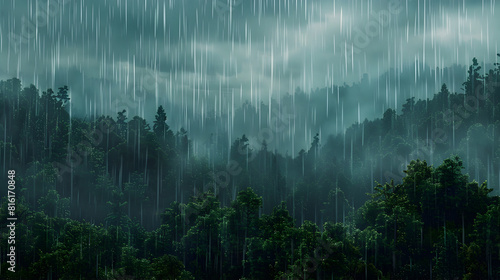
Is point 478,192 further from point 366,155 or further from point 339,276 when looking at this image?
point 366,155

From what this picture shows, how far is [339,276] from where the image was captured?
30.8 m

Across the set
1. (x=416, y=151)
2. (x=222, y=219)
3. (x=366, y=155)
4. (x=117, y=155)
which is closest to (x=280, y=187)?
(x=366, y=155)

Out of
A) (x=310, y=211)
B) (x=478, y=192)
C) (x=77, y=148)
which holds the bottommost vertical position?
(x=310, y=211)

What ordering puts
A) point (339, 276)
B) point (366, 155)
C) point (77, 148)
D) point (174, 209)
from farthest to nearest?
point (366, 155), point (77, 148), point (174, 209), point (339, 276)

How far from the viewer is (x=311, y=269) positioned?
1221 inches

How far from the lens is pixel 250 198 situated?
4312cm

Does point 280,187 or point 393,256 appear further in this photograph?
point 280,187

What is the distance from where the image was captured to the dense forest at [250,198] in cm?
3569

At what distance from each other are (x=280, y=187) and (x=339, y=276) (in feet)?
222

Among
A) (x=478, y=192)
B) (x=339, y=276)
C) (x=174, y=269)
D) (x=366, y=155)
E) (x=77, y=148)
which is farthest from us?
(x=366, y=155)

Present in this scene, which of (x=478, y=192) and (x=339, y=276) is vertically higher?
(x=478, y=192)

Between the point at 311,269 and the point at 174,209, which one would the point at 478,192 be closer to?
the point at 311,269

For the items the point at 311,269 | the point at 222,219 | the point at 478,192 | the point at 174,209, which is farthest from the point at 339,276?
the point at 174,209

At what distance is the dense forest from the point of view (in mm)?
35688
